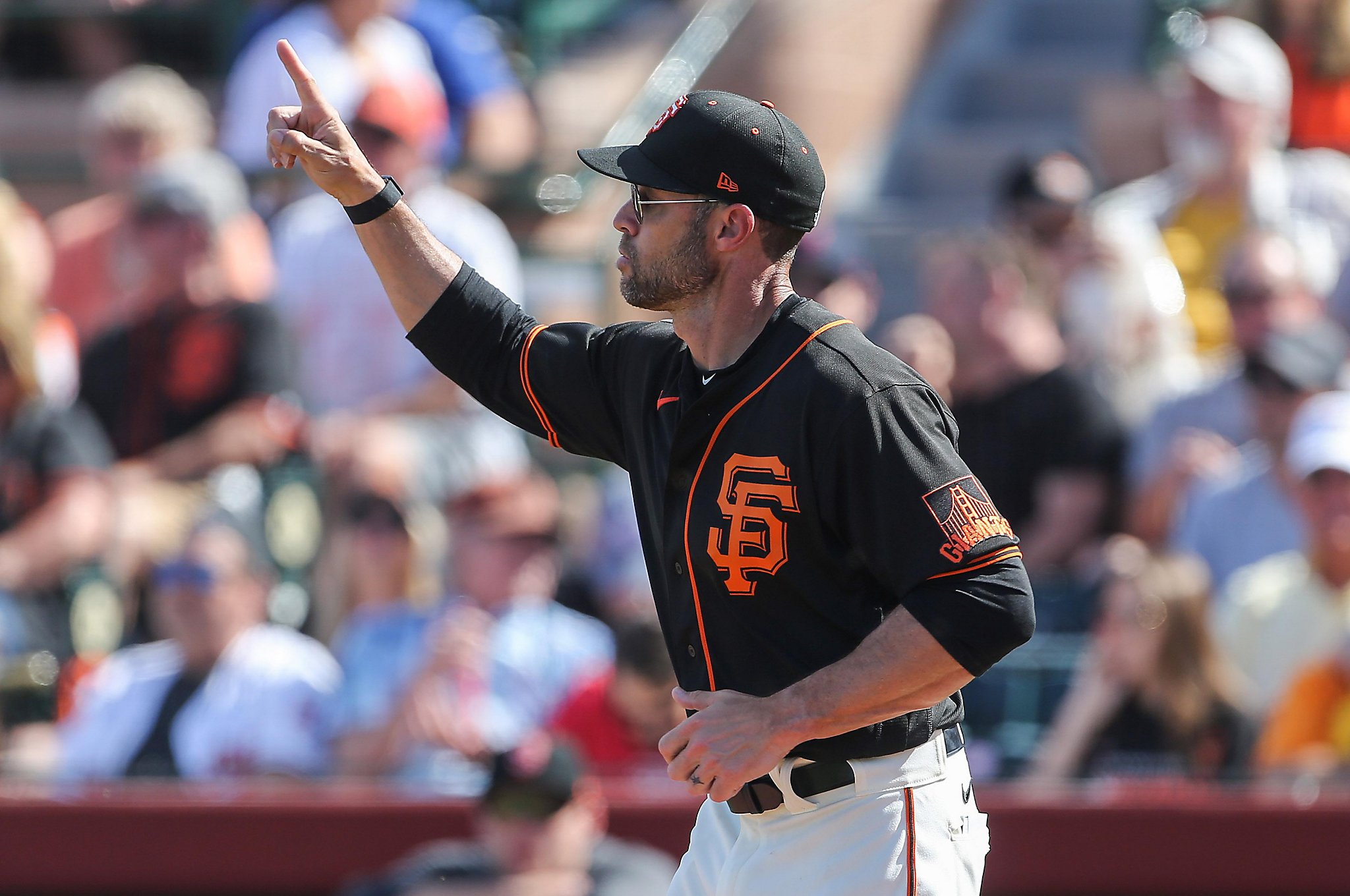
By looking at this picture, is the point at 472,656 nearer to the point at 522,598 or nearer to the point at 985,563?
the point at 522,598

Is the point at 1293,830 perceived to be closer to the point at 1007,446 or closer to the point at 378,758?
the point at 1007,446

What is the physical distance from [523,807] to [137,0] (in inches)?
262

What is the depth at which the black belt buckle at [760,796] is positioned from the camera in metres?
3.35

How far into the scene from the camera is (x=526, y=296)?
8562mm

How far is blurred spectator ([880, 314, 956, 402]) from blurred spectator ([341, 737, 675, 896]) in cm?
199

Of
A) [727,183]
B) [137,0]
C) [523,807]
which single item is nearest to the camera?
[727,183]

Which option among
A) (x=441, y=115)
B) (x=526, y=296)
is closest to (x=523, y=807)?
(x=526, y=296)

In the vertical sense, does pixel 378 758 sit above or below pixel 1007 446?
below

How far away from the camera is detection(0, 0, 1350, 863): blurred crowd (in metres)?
6.10

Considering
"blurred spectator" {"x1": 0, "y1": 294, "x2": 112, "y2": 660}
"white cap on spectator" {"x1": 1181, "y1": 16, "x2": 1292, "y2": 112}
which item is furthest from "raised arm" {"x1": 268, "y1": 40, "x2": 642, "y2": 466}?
"white cap on spectator" {"x1": 1181, "y1": 16, "x2": 1292, "y2": 112}

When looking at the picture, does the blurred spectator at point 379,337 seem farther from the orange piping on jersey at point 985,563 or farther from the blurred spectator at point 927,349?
the orange piping on jersey at point 985,563

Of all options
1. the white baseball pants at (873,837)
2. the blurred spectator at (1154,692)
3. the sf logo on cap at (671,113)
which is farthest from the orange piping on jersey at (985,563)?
the blurred spectator at (1154,692)

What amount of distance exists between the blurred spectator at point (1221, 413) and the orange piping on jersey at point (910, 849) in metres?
3.56

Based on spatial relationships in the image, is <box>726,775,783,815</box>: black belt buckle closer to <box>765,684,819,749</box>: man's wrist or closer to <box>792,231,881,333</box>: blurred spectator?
<box>765,684,819,749</box>: man's wrist
